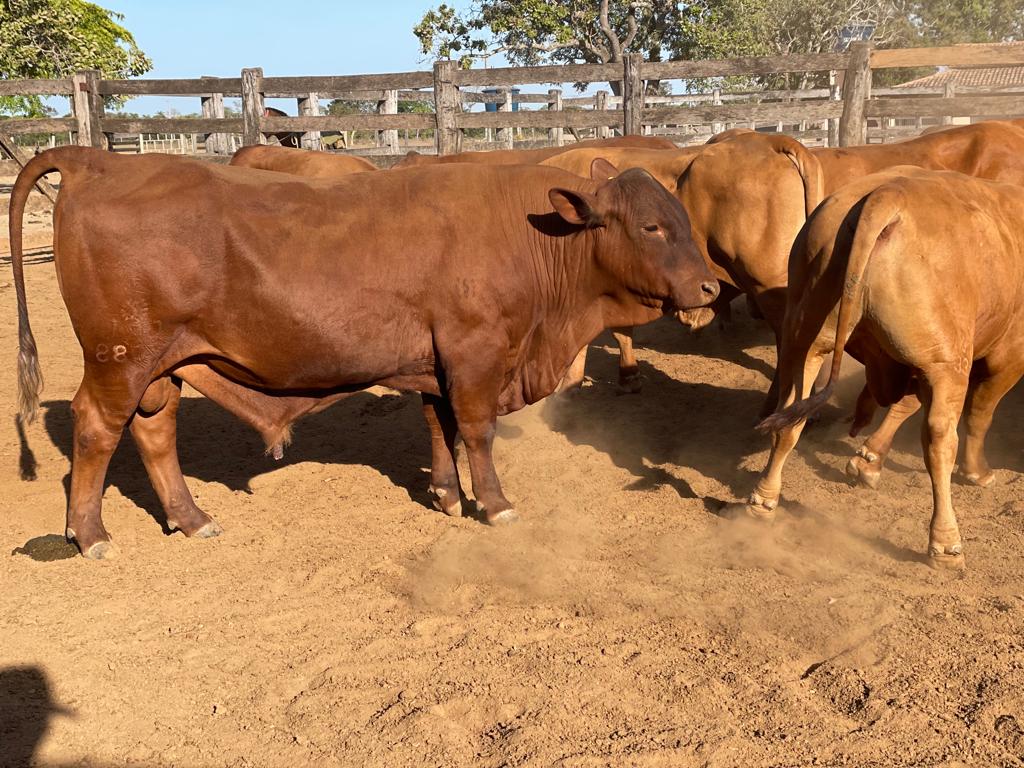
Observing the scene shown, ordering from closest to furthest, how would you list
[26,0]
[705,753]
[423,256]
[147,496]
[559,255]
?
[705,753] < [423,256] < [559,255] < [147,496] < [26,0]

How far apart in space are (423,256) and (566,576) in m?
1.79

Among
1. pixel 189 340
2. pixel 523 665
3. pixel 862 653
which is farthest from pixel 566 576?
pixel 189 340

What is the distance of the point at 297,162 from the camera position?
831 cm

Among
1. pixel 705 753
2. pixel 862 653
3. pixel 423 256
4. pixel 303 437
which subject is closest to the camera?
pixel 705 753

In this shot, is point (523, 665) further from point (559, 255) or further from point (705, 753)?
point (559, 255)

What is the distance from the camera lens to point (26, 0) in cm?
2769

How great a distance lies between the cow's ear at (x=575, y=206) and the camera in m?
5.25

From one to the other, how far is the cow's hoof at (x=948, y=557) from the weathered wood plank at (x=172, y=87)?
12.4 m

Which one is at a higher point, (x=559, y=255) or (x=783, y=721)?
(x=559, y=255)

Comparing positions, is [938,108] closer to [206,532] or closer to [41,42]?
[206,532]

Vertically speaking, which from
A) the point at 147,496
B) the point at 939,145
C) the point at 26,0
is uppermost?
the point at 26,0

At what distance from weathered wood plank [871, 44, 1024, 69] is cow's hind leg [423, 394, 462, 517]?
806cm

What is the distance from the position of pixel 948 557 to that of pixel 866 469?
125 centimetres

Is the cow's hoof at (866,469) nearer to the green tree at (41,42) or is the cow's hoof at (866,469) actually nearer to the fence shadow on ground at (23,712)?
the fence shadow on ground at (23,712)
